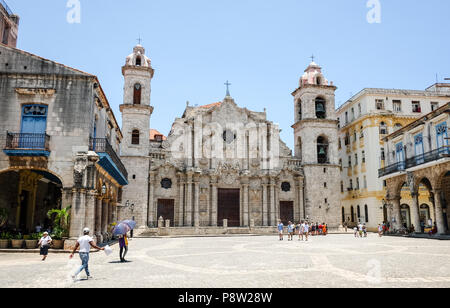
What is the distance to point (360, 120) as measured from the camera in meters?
43.4

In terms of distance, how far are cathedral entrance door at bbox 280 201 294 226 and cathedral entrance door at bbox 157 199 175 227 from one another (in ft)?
39.1

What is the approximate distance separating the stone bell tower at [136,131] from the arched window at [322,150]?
19.3 m

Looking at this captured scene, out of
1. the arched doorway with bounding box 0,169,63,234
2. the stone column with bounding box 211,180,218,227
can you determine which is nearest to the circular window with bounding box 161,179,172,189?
the stone column with bounding box 211,180,218,227

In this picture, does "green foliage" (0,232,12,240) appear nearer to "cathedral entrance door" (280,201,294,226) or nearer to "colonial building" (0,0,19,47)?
"colonial building" (0,0,19,47)

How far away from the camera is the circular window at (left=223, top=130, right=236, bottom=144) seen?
138ft

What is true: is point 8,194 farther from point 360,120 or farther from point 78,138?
point 360,120

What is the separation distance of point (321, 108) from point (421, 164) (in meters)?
17.0

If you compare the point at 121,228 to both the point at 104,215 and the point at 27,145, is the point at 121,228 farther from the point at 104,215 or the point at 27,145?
the point at 104,215

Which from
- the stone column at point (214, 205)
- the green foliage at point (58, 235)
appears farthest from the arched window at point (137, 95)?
the green foliage at point (58, 235)

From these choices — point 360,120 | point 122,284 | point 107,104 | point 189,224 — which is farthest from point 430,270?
point 360,120

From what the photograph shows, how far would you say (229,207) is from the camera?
4041cm
